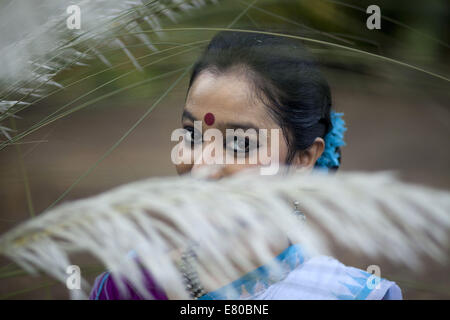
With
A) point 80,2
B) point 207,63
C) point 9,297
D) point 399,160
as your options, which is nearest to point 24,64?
point 80,2

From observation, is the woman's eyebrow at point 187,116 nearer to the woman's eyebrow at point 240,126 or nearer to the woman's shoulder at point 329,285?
the woman's eyebrow at point 240,126

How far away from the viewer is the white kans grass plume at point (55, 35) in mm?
416

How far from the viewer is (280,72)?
0.51 m

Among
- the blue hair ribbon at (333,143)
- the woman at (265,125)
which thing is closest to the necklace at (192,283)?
the woman at (265,125)

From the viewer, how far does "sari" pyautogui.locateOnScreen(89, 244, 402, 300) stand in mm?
512

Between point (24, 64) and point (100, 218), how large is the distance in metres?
0.30

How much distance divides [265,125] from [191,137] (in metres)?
0.10

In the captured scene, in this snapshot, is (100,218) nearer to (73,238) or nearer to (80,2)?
(73,238)

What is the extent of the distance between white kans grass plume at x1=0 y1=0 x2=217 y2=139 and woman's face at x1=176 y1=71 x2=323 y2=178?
0.11 meters

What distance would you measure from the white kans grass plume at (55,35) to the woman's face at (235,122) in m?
0.11

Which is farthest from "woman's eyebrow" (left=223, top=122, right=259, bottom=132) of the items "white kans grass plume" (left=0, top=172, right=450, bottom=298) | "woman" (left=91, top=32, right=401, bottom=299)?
"white kans grass plume" (left=0, top=172, right=450, bottom=298)

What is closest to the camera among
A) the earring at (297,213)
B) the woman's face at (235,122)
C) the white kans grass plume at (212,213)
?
the white kans grass plume at (212,213)

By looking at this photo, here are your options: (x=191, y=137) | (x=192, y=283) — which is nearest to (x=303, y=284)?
(x=192, y=283)

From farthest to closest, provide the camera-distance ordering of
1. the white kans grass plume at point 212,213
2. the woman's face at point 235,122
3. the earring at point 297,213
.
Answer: the woman's face at point 235,122
the earring at point 297,213
the white kans grass plume at point 212,213
